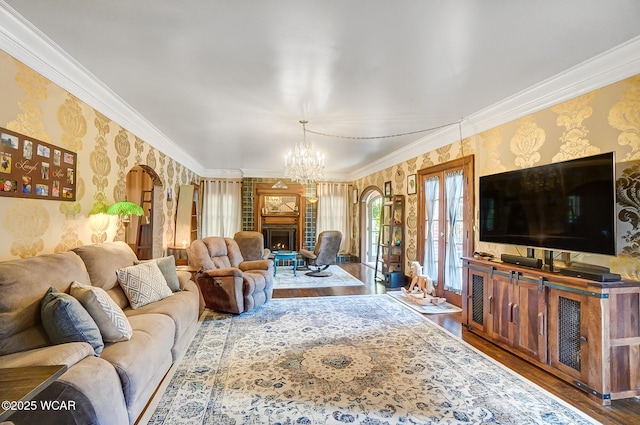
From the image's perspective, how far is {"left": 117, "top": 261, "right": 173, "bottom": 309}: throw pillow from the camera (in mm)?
2648

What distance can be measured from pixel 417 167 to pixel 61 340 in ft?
16.8

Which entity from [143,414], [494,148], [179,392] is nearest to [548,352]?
[494,148]

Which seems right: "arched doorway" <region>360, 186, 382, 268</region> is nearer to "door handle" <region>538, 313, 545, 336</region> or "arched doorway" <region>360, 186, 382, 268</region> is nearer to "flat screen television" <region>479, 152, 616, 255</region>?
"flat screen television" <region>479, 152, 616, 255</region>

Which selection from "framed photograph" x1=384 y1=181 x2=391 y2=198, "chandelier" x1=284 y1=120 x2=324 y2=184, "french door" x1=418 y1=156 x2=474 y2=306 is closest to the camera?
"french door" x1=418 y1=156 x2=474 y2=306

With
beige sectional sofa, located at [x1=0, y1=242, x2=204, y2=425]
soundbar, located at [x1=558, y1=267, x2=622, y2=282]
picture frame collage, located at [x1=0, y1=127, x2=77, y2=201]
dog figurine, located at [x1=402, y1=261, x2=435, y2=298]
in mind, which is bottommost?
dog figurine, located at [x1=402, y1=261, x2=435, y2=298]

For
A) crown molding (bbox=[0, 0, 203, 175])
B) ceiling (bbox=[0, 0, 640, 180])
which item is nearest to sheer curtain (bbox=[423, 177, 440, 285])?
ceiling (bbox=[0, 0, 640, 180])

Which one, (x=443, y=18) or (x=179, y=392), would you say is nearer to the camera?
(x=443, y=18)

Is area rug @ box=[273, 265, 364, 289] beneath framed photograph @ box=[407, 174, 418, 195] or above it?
beneath

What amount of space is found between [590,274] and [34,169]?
432cm

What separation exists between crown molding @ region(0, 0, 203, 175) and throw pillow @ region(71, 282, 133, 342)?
5.71 ft

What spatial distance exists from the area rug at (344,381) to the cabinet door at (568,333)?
0.32 meters

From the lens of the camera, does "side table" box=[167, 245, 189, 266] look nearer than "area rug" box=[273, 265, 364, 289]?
Yes

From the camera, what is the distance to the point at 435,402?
6.91 feet

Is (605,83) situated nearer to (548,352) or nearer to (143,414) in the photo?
(548,352)
